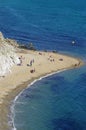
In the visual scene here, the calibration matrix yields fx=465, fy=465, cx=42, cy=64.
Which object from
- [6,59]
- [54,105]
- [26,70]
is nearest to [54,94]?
[54,105]

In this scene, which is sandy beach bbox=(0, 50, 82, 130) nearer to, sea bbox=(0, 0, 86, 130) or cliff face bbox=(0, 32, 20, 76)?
cliff face bbox=(0, 32, 20, 76)

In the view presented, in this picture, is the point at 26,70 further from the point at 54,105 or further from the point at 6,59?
the point at 54,105

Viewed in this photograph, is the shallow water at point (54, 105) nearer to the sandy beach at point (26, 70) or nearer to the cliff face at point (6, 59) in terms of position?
the sandy beach at point (26, 70)

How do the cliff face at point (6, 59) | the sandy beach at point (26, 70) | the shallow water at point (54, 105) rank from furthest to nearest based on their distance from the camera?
the cliff face at point (6, 59) → the sandy beach at point (26, 70) → the shallow water at point (54, 105)

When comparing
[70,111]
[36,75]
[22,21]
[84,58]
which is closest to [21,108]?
[70,111]

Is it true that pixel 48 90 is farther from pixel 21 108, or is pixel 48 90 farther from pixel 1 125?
pixel 1 125

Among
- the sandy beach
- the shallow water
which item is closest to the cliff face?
the sandy beach

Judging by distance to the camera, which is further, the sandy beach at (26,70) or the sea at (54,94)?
the sandy beach at (26,70)

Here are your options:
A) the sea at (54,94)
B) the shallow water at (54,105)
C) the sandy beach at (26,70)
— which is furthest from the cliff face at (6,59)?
the shallow water at (54,105)

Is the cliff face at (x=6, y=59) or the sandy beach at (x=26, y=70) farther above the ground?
the cliff face at (x=6, y=59)
